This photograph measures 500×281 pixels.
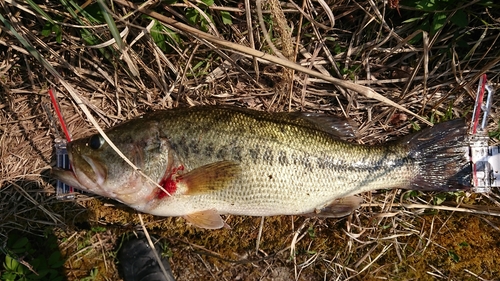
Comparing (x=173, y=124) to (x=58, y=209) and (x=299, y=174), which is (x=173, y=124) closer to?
(x=299, y=174)

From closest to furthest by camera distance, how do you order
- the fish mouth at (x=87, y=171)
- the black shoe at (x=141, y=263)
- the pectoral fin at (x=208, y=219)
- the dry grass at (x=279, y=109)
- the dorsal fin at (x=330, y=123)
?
the fish mouth at (x=87, y=171), the pectoral fin at (x=208, y=219), the dorsal fin at (x=330, y=123), the dry grass at (x=279, y=109), the black shoe at (x=141, y=263)

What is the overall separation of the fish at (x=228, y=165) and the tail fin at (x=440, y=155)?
12 centimetres

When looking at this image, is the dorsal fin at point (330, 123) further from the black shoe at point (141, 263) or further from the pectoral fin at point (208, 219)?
the black shoe at point (141, 263)

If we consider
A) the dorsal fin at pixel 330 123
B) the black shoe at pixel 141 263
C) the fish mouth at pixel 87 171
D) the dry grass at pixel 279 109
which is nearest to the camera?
the fish mouth at pixel 87 171

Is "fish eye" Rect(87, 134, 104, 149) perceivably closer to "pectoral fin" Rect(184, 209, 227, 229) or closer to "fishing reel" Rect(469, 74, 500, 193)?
"pectoral fin" Rect(184, 209, 227, 229)

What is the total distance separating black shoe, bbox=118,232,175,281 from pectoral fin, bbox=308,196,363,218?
1.41 meters

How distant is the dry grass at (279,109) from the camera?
2975mm

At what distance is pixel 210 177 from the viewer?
254 centimetres

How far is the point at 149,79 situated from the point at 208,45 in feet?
2.04

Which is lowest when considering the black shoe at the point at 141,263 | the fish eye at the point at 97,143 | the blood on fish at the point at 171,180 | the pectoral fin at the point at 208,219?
the black shoe at the point at 141,263

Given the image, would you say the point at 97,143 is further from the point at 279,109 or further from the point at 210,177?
the point at 279,109

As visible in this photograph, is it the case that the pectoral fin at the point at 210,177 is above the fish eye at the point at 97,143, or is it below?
below

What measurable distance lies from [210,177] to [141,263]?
1.17 metres

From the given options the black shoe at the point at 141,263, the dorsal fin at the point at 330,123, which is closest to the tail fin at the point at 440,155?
the dorsal fin at the point at 330,123
